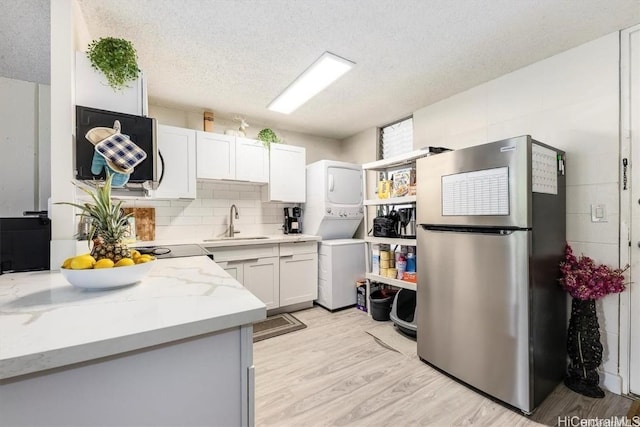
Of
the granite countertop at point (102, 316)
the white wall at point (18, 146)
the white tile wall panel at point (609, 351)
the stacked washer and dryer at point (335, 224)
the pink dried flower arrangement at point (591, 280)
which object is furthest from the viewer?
Answer: the stacked washer and dryer at point (335, 224)

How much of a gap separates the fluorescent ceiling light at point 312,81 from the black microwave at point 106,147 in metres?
1.43

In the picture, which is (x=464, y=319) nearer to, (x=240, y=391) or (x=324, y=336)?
(x=324, y=336)

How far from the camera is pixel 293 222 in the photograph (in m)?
3.66

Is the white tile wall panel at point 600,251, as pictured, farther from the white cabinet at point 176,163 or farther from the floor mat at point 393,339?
the white cabinet at point 176,163

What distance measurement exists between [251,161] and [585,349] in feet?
10.8

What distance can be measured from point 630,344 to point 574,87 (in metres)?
1.80

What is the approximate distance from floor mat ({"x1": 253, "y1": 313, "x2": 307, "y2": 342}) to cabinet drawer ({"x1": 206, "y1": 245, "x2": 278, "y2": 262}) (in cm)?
70

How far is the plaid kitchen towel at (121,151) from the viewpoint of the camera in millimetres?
1311

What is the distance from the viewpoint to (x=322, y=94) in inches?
109

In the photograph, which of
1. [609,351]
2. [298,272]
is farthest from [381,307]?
[609,351]

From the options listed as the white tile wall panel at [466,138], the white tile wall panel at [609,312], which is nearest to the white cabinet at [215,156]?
the white tile wall panel at [466,138]

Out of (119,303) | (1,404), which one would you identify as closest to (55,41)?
(119,303)

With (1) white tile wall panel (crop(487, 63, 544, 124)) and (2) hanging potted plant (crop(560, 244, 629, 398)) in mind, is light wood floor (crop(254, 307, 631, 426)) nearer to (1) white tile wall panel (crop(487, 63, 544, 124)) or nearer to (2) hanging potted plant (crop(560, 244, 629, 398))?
(2) hanging potted plant (crop(560, 244, 629, 398))

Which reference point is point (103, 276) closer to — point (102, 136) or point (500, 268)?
point (102, 136)
